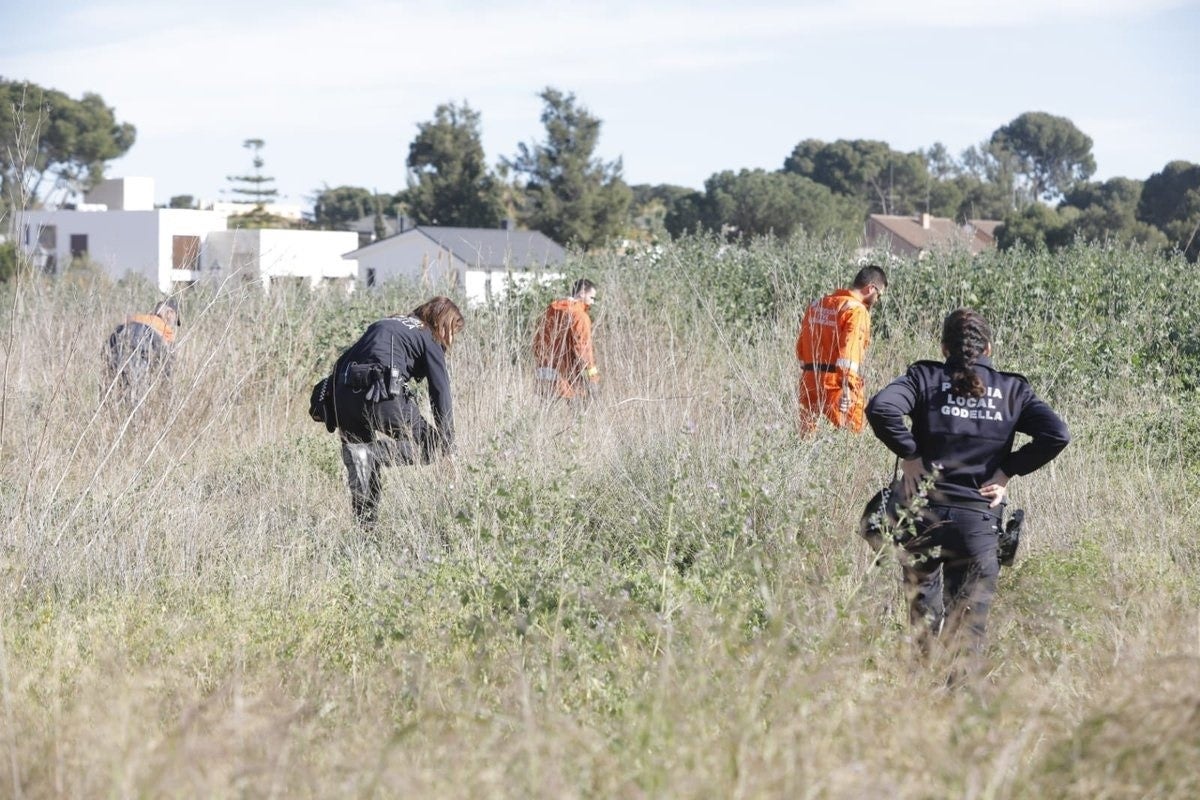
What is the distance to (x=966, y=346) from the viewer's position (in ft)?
17.7

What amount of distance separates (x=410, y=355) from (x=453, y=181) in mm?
60779

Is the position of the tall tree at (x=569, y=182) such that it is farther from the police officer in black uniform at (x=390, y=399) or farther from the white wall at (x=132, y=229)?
the police officer in black uniform at (x=390, y=399)

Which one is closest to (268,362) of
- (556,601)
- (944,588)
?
(556,601)

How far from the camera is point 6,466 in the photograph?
7.45 m

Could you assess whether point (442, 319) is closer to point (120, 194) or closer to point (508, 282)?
point (508, 282)

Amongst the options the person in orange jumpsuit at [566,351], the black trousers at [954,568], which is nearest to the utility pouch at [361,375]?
the person in orange jumpsuit at [566,351]

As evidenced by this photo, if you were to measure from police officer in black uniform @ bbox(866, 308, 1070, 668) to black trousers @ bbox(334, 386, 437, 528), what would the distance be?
128 inches

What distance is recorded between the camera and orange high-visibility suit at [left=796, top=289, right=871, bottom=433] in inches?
346

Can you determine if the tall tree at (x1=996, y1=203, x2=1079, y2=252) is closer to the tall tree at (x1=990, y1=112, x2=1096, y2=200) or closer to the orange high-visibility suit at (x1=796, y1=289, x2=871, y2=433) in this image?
the orange high-visibility suit at (x1=796, y1=289, x2=871, y2=433)

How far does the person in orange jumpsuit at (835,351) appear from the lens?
878 cm

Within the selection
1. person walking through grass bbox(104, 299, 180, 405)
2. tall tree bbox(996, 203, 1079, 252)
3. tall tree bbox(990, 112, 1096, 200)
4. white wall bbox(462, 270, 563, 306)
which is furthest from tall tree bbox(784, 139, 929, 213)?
person walking through grass bbox(104, 299, 180, 405)

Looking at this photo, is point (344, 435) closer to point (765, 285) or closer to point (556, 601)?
point (556, 601)

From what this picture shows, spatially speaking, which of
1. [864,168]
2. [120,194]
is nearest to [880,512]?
[120,194]

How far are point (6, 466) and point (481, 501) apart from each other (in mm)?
2765
